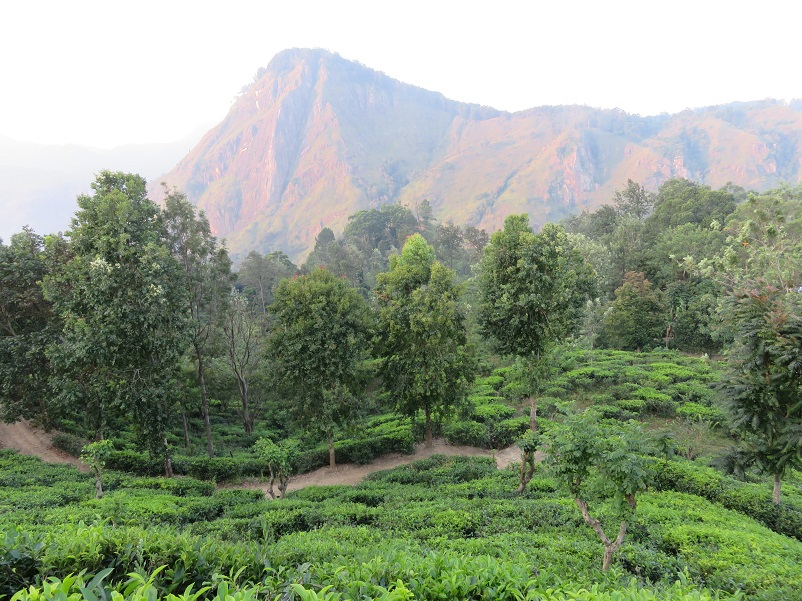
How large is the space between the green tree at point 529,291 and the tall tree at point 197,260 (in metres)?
11.1

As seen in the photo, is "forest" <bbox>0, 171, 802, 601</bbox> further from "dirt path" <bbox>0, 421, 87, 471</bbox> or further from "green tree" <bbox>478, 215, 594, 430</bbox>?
"dirt path" <bbox>0, 421, 87, 471</bbox>

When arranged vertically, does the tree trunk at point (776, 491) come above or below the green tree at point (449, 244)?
below

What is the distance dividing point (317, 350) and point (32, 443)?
45.6 feet

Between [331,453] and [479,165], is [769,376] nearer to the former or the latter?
[331,453]

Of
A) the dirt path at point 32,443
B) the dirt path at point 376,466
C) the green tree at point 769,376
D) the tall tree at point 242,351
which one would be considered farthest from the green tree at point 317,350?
the green tree at point 769,376

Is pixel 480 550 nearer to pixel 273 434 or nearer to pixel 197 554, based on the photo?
pixel 197 554

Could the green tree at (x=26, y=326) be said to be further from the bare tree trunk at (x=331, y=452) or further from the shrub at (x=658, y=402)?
the shrub at (x=658, y=402)

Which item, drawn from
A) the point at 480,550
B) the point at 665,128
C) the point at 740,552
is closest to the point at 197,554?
the point at 480,550

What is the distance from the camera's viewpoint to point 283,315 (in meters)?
15.8

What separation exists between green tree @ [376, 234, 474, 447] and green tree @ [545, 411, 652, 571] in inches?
336

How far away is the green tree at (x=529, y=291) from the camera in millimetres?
12656

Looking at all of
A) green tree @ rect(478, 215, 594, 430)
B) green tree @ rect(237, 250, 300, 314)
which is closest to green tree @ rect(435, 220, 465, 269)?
green tree @ rect(237, 250, 300, 314)

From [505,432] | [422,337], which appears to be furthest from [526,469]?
[505,432]

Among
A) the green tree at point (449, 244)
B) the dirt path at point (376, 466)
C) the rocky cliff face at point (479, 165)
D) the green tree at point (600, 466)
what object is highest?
the rocky cliff face at point (479, 165)
